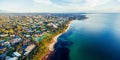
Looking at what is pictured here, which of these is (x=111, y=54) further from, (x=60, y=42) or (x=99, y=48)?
(x=60, y=42)

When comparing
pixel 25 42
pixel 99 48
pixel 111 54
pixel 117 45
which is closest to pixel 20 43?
pixel 25 42

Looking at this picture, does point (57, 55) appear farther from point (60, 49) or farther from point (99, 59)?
point (99, 59)

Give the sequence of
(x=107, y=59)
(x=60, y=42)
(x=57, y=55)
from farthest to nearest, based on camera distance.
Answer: (x=60, y=42), (x=57, y=55), (x=107, y=59)

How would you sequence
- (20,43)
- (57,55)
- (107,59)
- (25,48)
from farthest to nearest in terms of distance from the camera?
(20,43) < (25,48) < (57,55) < (107,59)

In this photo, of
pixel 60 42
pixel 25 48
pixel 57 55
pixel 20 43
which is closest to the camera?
pixel 57 55

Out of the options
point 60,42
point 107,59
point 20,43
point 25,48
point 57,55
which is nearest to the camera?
point 107,59

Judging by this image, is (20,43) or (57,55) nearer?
(57,55)

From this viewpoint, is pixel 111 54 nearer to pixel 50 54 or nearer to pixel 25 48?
pixel 50 54

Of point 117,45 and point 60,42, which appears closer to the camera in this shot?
point 117,45

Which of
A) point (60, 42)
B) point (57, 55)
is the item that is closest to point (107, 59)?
point (57, 55)
